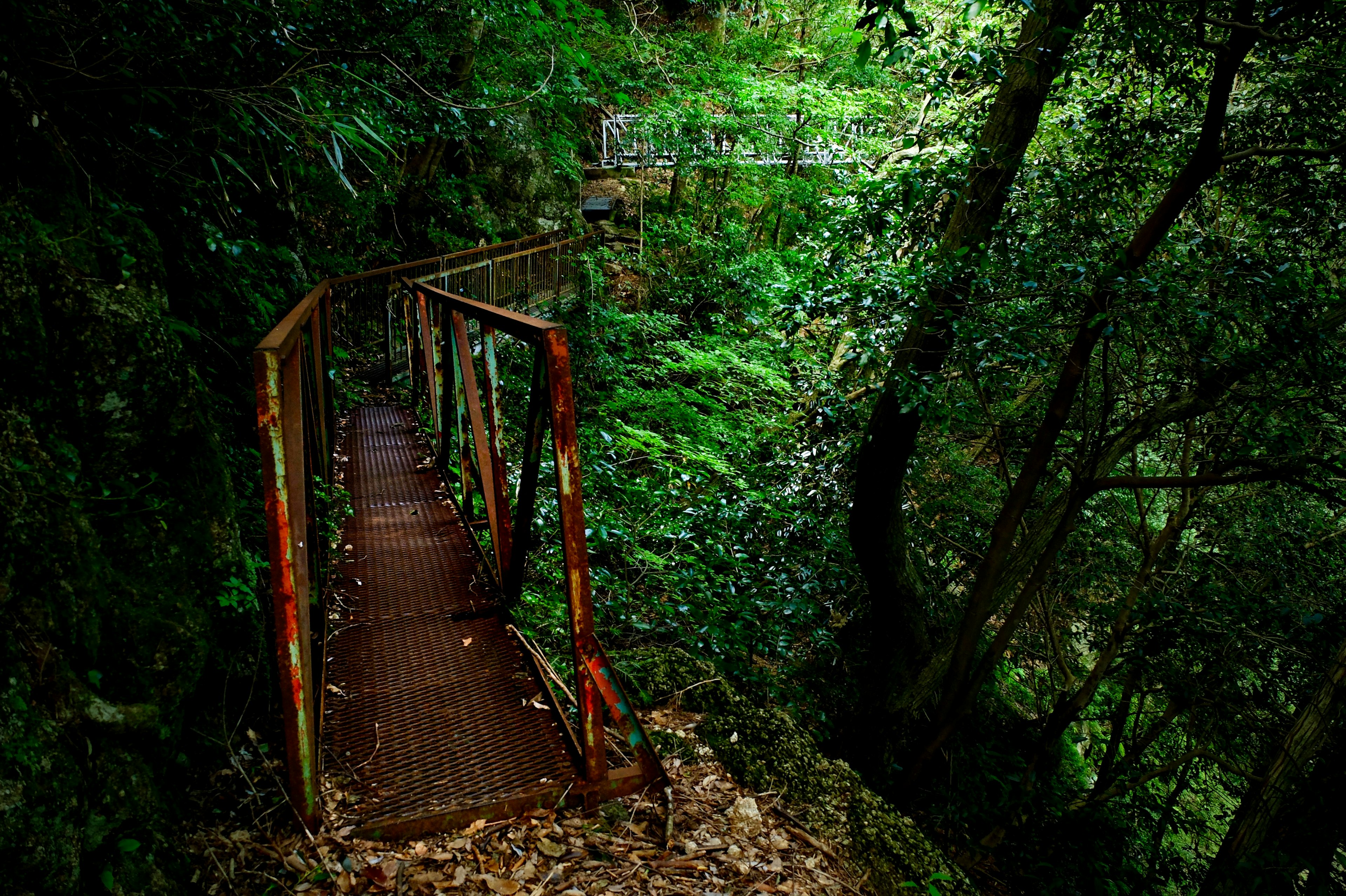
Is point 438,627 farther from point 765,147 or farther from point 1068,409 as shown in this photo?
point 765,147

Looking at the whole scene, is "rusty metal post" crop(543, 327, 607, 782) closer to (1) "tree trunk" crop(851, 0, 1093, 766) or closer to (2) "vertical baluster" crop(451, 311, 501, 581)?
(2) "vertical baluster" crop(451, 311, 501, 581)

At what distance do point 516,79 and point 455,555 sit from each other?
996cm

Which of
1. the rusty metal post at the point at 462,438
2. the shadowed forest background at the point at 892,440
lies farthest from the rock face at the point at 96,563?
the rusty metal post at the point at 462,438

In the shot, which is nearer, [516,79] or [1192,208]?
[1192,208]

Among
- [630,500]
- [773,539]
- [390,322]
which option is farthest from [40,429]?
[390,322]

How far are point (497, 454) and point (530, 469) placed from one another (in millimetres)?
313

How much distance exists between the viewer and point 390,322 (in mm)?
8578

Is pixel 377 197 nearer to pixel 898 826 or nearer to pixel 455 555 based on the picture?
pixel 455 555

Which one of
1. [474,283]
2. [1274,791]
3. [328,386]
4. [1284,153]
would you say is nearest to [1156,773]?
[1274,791]

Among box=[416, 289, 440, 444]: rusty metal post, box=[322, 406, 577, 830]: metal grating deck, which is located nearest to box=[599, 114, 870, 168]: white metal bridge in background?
box=[416, 289, 440, 444]: rusty metal post

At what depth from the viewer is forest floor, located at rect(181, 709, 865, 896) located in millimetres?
1843

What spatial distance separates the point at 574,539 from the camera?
209cm

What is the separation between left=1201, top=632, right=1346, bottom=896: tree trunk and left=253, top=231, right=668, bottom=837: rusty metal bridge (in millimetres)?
4392

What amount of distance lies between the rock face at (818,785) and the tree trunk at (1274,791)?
3.16 meters
